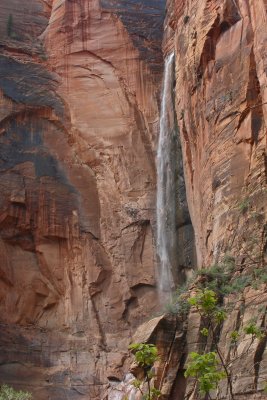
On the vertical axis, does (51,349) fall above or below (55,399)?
above

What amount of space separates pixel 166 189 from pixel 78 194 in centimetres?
361

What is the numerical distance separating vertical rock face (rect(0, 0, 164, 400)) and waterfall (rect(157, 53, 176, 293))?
413mm

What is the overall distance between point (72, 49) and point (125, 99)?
3761mm

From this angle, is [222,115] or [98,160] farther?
[98,160]

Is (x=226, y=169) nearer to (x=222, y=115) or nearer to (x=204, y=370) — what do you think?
(x=222, y=115)

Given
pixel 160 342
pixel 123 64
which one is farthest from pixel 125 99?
pixel 160 342

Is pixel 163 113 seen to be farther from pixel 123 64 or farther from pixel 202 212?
pixel 202 212

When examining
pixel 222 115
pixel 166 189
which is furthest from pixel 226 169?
pixel 166 189

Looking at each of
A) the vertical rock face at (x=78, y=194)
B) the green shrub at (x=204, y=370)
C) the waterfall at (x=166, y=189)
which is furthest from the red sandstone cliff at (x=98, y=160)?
the green shrub at (x=204, y=370)

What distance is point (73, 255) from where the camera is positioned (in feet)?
85.5

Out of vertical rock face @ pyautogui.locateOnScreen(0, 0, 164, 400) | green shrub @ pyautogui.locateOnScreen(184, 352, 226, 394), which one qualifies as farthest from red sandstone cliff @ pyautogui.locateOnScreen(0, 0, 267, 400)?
green shrub @ pyautogui.locateOnScreen(184, 352, 226, 394)

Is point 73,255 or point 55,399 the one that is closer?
point 55,399

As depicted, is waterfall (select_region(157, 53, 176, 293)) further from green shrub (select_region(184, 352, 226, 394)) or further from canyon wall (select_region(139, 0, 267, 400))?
A: green shrub (select_region(184, 352, 226, 394))

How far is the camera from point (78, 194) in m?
26.9
